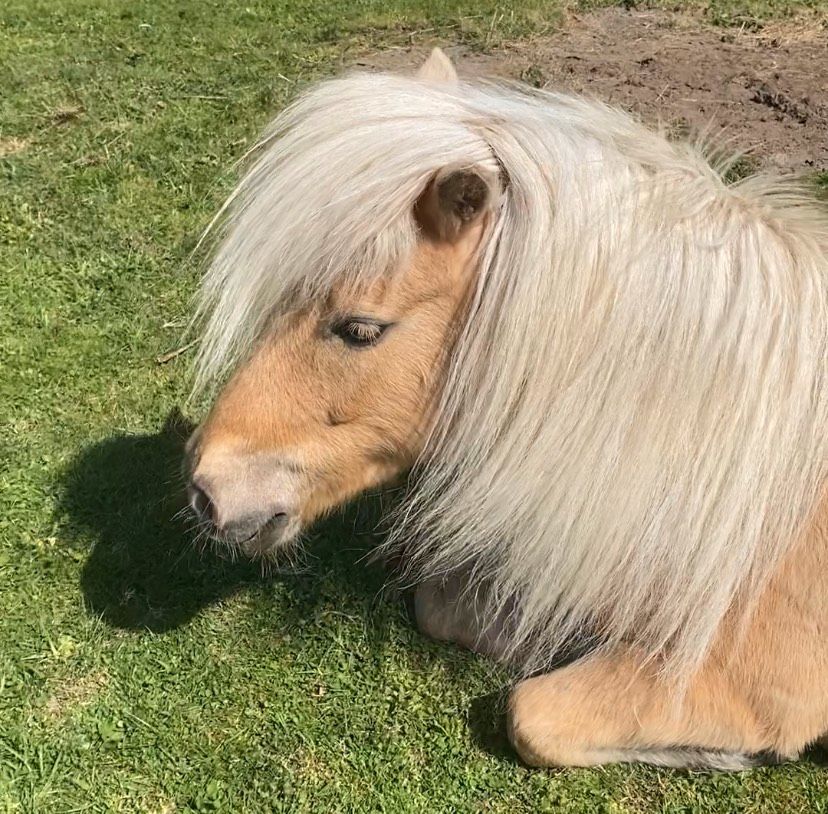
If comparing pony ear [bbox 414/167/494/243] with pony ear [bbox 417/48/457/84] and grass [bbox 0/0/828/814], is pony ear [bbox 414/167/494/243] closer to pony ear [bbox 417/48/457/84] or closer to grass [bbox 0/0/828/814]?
pony ear [bbox 417/48/457/84]

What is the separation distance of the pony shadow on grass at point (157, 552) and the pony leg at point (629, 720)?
2.32 feet

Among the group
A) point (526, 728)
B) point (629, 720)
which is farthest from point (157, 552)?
point (629, 720)

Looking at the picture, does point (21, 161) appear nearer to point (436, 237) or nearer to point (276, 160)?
point (276, 160)

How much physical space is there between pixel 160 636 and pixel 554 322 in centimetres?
161

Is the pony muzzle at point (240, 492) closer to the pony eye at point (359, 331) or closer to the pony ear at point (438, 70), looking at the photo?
the pony eye at point (359, 331)

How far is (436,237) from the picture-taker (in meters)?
1.51

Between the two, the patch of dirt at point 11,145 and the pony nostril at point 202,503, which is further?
the patch of dirt at point 11,145

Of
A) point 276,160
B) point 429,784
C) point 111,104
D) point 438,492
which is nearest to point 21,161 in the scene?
point 111,104

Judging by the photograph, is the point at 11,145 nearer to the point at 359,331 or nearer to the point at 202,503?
the point at 202,503

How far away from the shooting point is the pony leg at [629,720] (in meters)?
1.82

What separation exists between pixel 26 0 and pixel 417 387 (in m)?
6.38

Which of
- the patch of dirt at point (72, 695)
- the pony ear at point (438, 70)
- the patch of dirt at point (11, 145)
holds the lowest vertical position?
the patch of dirt at point (72, 695)

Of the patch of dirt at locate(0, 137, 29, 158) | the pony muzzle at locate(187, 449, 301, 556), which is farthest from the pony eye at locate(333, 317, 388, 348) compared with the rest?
the patch of dirt at locate(0, 137, 29, 158)

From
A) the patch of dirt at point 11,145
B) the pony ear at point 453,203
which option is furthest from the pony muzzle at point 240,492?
the patch of dirt at point 11,145
